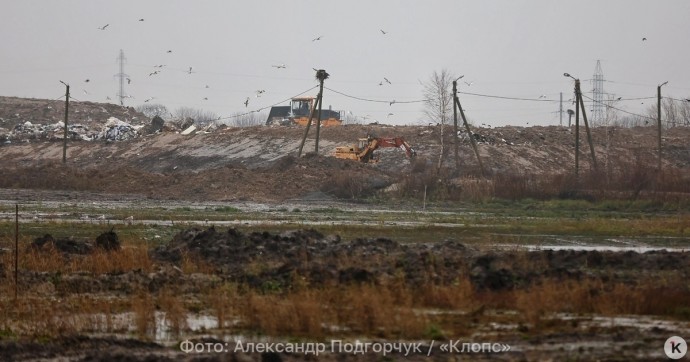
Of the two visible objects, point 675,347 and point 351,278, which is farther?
point 351,278

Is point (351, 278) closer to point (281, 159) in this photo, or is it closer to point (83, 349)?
point (83, 349)

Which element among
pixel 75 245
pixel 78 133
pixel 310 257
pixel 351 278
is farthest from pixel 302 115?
pixel 351 278

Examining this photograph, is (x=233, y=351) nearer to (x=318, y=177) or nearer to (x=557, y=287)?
(x=557, y=287)

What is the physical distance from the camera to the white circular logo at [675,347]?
12152mm

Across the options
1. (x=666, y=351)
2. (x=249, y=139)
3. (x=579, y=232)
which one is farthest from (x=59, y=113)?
(x=666, y=351)

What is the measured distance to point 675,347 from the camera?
12.6 m

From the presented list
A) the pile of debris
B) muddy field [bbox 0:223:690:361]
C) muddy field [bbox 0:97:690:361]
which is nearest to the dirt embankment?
muddy field [bbox 0:97:690:361]

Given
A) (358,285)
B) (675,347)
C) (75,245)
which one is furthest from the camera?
(75,245)

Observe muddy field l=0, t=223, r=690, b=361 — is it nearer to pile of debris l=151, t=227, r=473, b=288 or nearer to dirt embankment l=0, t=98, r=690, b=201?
pile of debris l=151, t=227, r=473, b=288

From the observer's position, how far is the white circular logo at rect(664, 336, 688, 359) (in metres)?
12.2

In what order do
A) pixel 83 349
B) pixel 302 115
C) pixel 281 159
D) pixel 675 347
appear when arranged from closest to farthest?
1. pixel 675 347
2. pixel 83 349
3. pixel 281 159
4. pixel 302 115

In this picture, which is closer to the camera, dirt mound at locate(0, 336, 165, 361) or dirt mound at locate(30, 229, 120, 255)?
dirt mound at locate(0, 336, 165, 361)

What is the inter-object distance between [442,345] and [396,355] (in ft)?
2.70

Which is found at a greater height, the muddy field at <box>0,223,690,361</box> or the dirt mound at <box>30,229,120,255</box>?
the dirt mound at <box>30,229,120,255</box>
